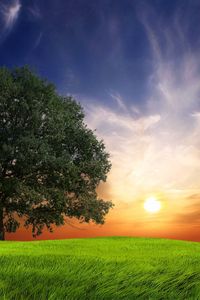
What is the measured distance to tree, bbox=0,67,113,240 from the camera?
2656 centimetres

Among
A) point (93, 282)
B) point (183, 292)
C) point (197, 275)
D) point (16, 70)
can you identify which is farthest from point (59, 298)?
point (16, 70)

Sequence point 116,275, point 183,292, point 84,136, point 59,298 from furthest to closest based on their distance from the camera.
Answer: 1. point 84,136
2. point 116,275
3. point 183,292
4. point 59,298

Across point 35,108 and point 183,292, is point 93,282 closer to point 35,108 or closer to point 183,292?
point 183,292

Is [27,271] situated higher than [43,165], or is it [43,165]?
[43,165]

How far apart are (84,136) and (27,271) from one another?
911 inches

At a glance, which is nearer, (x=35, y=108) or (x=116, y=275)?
(x=116, y=275)

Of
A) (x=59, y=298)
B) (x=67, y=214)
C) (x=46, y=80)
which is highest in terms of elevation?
(x=46, y=80)

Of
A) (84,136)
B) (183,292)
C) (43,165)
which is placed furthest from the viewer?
(84,136)

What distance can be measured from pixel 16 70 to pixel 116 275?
2544cm

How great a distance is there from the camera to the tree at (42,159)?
26.6m

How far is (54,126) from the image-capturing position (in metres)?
27.5

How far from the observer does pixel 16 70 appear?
2936cm

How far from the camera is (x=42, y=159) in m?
26.2

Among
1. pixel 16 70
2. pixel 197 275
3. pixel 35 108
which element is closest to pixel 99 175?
pixel 35 108
